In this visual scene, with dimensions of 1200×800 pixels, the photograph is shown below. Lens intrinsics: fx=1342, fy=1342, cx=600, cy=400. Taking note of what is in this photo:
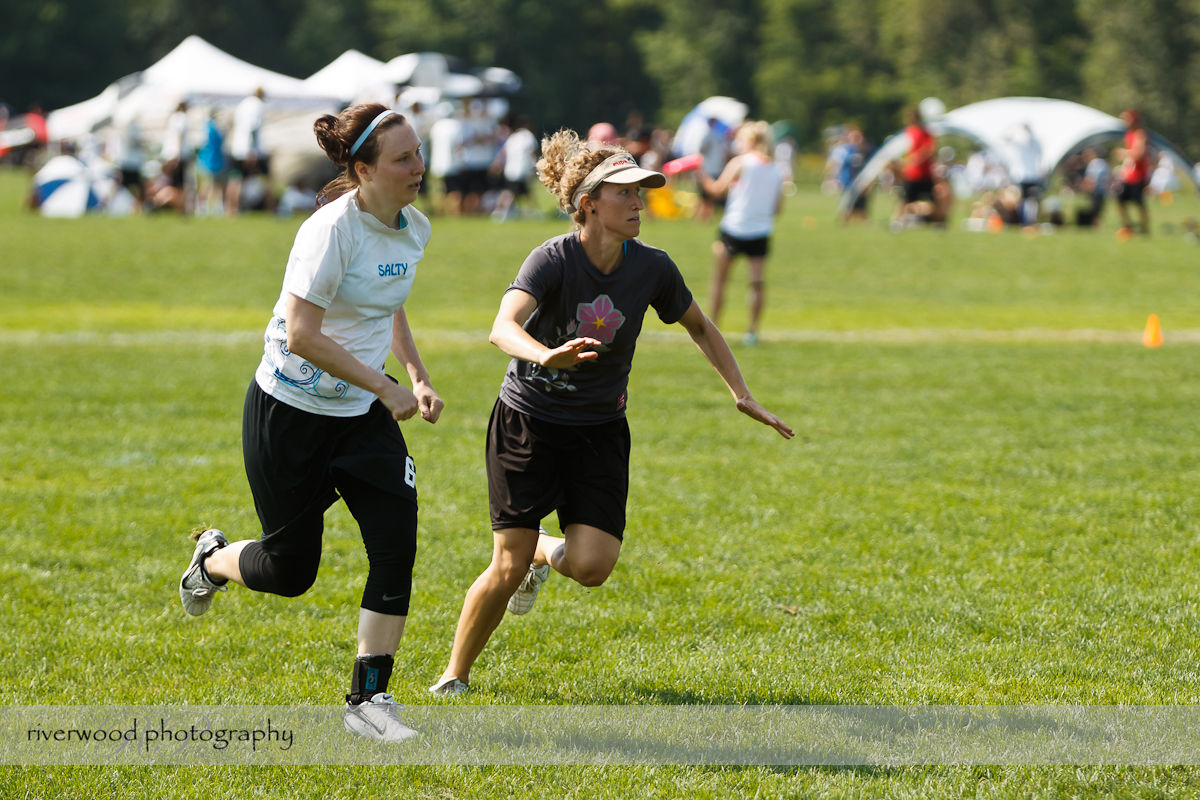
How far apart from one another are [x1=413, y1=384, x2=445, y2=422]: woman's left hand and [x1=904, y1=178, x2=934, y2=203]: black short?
26.2m

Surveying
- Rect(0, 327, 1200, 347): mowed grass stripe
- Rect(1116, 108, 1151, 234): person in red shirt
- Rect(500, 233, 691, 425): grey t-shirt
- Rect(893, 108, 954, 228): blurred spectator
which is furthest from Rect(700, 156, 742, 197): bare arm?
Rect(1116, 108, 1151, 234): person in red shirt

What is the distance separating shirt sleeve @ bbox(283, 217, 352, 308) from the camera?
158 inches

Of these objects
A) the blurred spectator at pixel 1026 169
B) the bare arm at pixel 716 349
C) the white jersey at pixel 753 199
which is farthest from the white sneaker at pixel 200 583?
the blurred spectator at pixel 1026 169

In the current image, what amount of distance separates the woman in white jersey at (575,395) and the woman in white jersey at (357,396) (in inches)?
15.1

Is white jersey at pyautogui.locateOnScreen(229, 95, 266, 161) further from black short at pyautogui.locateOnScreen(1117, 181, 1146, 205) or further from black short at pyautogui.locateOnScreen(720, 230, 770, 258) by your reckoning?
black short at pyautogui.locateOnScreen(1117, 181, 1146, 205)

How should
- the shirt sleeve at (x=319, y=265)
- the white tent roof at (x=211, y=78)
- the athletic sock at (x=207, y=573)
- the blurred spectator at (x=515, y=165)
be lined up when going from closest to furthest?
1. the shirt sleeve at (x=319, y=265)
2. the athletic sock at (x=207, y=573)
3. the blurred spectator at (x=515, y=165)
4. the white tent roof at (x=211, y=78)

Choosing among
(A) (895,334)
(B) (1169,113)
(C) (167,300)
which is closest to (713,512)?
(A) (895,334)

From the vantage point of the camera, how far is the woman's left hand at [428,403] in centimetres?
405

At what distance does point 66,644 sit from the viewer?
5059mm

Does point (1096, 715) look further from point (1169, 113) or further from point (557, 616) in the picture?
point (1169, 113)

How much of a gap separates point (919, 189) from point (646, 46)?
5691 centimetres

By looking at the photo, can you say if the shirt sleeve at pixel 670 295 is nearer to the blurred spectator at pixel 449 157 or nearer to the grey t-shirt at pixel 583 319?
the grey t-shirt at pixel 583 319

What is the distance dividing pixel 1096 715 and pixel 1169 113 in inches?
2727

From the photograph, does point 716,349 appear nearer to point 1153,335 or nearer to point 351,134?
point 351,134
